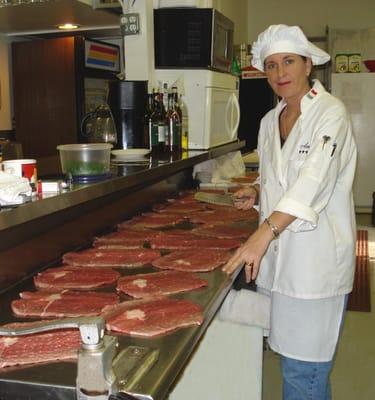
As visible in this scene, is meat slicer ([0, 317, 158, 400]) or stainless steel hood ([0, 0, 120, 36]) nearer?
meat slicer ([0, 317, 158, 400])

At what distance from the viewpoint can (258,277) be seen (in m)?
2.19

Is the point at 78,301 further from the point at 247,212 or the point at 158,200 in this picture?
the point at 158,200

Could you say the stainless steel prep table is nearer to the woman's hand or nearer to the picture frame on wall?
the woman's hand

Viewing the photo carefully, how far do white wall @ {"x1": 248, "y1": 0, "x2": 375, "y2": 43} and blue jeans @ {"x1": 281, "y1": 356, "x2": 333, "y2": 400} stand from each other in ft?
21.7

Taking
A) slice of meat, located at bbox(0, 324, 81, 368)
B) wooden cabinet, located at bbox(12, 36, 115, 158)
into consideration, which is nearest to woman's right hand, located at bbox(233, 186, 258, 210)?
slice of meat, located at bbox(0, 324, 81, 368)

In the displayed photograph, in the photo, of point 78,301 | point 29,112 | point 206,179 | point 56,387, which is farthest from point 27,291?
point 29,112

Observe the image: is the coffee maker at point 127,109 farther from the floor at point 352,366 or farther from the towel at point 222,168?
the floor at point 352,366

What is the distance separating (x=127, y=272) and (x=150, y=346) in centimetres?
59

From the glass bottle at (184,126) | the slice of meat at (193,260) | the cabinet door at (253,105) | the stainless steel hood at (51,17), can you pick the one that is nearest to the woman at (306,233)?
the slice of meat at (193,260)

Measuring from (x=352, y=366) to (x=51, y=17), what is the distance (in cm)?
364

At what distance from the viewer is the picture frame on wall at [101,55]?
5.32 metres

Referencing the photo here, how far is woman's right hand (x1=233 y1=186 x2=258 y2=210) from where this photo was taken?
2.55m

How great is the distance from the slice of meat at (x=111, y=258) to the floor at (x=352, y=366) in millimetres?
1323

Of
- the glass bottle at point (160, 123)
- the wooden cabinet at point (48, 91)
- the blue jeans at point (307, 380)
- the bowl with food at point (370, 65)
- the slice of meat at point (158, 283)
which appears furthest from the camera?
the bowl with food at point (370, 65)
